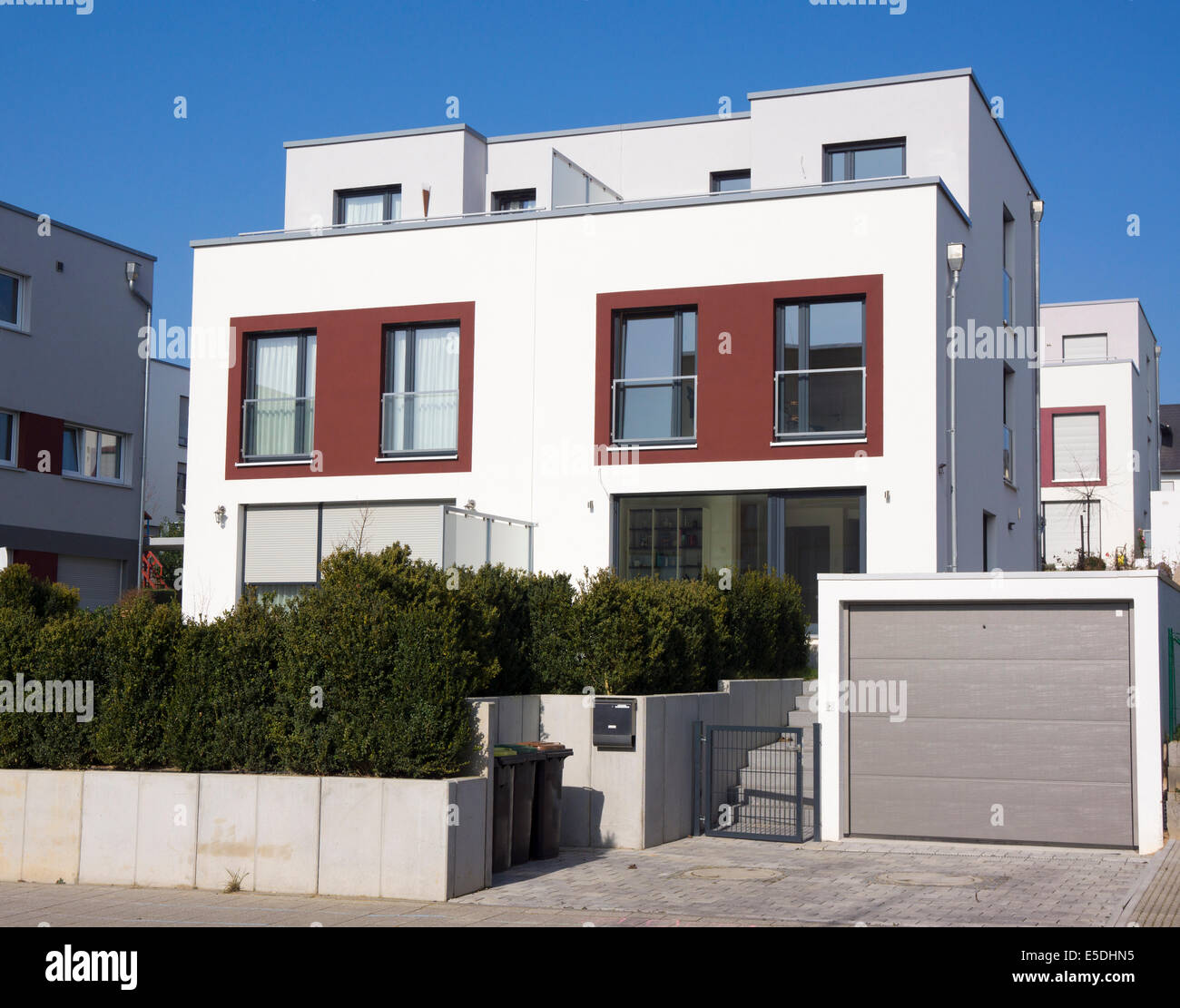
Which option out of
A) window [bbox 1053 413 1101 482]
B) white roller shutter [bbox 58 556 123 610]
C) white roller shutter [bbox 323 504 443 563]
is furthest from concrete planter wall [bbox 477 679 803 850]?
window [bbox 1053 413 1101 482]

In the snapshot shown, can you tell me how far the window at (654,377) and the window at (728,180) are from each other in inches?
330

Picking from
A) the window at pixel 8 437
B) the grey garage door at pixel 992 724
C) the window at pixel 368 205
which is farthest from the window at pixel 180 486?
the grey garage door at pixel 992 724

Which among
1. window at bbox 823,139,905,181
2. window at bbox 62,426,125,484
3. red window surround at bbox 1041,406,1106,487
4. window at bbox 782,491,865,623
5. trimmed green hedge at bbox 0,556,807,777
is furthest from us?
red window surround at bbox 1041,406,1106,487

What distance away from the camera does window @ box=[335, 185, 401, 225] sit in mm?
29688

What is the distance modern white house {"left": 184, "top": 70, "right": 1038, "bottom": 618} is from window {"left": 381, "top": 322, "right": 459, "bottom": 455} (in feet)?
0.14

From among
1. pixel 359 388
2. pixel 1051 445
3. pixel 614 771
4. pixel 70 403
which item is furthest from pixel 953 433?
pixel 1051 445

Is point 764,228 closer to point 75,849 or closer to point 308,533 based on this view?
point 308,533

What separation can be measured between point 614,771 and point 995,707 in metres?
3.81

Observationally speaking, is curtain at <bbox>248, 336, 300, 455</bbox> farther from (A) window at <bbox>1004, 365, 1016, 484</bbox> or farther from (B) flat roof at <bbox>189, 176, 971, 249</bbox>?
(A) window at <bbox>1004, 365, 1016, 484</bbox>

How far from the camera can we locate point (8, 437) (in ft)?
102

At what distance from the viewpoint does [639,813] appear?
43.3ft

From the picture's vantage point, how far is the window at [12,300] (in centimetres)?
3114
